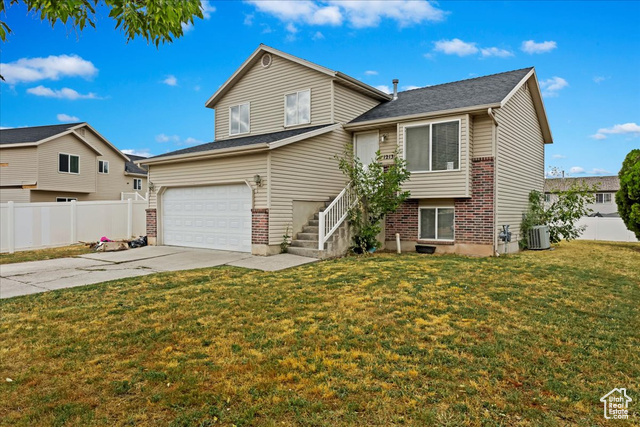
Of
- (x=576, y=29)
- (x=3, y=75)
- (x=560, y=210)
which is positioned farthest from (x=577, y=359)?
(x=576, y=29)

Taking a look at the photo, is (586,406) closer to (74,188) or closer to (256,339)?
(256,339)

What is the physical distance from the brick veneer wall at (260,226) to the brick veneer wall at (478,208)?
6050 mm

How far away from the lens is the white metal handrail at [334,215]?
36.0 ft

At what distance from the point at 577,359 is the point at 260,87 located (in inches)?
578

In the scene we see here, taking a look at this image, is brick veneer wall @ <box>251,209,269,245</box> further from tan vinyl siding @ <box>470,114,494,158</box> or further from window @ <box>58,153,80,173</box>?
window @ <box>58,153,80,173</box>

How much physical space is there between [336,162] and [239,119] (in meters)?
5.46

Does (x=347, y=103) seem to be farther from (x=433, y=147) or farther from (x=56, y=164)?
(x=56, y=164)

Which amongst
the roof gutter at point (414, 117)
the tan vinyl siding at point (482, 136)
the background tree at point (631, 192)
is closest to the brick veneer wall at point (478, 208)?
the tan vinyl siding at point (482, 136)

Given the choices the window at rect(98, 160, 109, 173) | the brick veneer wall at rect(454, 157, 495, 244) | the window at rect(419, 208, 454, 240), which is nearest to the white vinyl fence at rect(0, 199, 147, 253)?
the window at rect(419, 208, 454, 240)

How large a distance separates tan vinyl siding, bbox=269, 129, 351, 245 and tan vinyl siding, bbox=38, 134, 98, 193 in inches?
796

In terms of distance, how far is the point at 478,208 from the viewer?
11820 mm

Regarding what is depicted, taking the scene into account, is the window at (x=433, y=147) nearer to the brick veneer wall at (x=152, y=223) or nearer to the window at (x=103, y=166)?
the brick veneer wall at (x=152, y=223)

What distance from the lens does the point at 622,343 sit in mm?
4602

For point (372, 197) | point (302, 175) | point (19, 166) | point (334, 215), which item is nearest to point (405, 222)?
point (372, 197)
